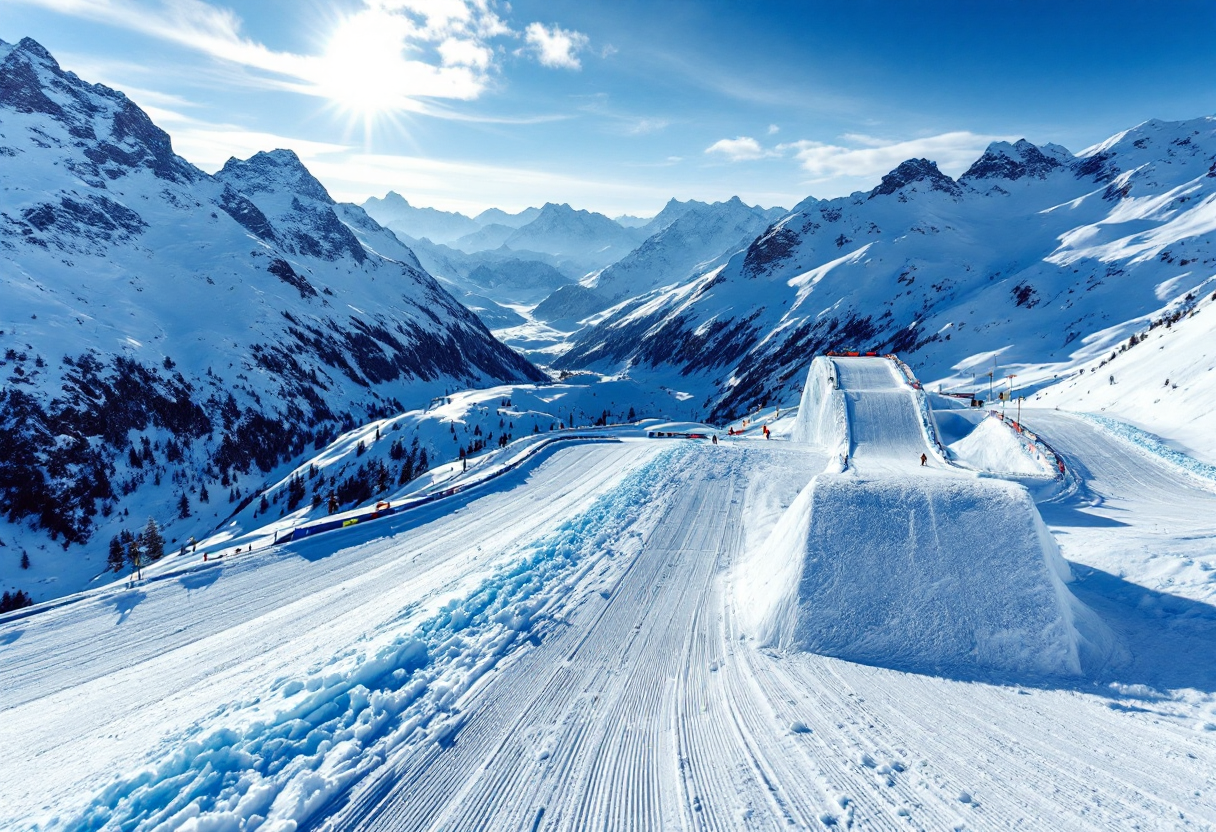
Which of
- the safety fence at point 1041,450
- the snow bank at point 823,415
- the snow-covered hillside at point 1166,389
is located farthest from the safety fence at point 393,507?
the snow-covered hillside at point 1166,389

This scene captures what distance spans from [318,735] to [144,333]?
5169 inches

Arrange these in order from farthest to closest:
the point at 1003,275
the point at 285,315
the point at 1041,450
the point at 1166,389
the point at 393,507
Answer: the point at 285,315 → the point at 1003,275 → the point at 1166,389 → the point at 1041,450 → the point at 393,507

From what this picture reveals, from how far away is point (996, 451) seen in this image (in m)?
27.6

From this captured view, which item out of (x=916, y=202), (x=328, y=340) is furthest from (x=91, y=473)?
A: (x=916, y=202)

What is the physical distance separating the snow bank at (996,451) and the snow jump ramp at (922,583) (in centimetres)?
1477

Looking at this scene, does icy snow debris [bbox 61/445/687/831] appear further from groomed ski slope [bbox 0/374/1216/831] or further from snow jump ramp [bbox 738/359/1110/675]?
snow jump ramp [bbox 738/359/1110/675]

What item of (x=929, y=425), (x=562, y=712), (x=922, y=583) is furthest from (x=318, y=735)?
(x=929, y=425)

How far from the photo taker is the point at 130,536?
69312 millimetres

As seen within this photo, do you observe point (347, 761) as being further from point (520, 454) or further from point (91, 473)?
point (91, 473)

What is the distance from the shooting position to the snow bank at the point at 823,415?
32.4 metres

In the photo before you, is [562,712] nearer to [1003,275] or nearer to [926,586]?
[926,586]

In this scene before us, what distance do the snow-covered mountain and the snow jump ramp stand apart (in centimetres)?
7840

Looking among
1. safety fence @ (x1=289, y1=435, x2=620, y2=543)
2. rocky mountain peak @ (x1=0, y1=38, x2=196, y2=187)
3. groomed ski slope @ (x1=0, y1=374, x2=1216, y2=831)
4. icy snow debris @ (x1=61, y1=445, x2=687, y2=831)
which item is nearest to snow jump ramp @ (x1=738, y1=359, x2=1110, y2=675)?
groomed ski slope @ (x1=0, y1=374, x2=1216, y2=831)

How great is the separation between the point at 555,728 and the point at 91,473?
9862 cm
